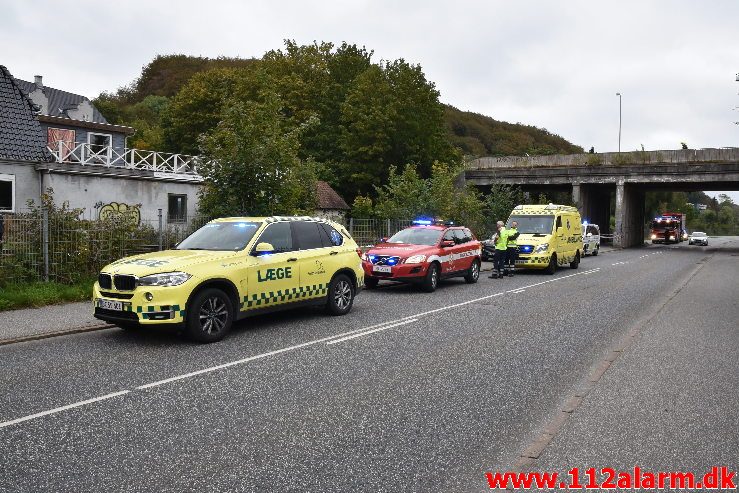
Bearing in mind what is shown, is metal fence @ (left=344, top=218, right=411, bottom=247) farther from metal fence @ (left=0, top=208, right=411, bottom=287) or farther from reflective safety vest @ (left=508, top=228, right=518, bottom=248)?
metal fence @ (left=0, top=208, right=411, bottom=287)

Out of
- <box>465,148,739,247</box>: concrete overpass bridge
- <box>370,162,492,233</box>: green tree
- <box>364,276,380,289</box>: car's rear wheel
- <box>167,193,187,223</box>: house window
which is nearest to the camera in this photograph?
<box>364,276,380,289</box>: car's rear wheel

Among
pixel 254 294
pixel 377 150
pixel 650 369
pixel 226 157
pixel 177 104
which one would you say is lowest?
pixel 650 369

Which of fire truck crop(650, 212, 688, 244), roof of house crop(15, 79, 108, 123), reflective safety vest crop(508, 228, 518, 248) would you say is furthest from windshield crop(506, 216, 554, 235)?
fire truck crop(650, 212, 688, 244)

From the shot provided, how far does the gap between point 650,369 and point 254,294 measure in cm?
530

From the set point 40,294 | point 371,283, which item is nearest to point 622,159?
point 371,283

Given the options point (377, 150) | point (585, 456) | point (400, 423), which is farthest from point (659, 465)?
point (377, 150)

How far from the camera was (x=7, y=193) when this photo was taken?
2433 cm

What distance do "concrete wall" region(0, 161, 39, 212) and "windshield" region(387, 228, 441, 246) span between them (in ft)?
53.8

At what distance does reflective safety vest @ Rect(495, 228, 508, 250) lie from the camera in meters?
18.4

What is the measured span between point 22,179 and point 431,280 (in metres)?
18.6

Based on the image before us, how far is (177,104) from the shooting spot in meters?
54.3

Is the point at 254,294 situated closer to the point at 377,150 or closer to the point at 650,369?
the point at 650,369

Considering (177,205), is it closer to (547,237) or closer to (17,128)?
(17,128)

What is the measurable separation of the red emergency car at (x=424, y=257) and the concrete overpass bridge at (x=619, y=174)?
33766mm
